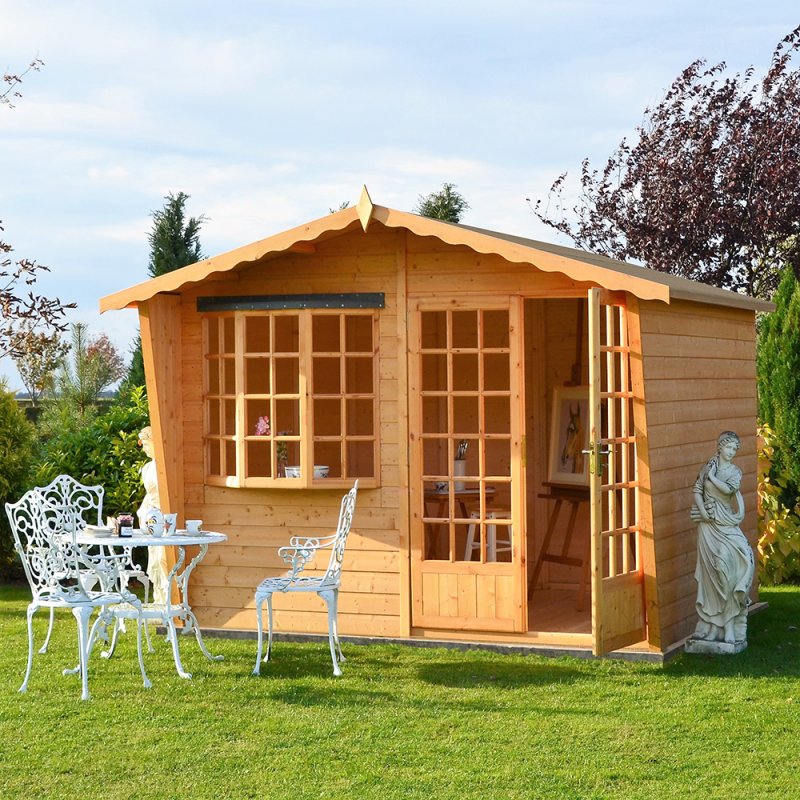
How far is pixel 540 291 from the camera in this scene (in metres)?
7.77

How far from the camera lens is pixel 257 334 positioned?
29.5 ft

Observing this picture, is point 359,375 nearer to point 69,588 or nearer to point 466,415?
point 466,415

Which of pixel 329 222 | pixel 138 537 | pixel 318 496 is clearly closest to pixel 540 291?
pixel 329 222

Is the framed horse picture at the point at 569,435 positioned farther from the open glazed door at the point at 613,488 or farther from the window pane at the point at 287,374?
the window pane at the point at 287,374

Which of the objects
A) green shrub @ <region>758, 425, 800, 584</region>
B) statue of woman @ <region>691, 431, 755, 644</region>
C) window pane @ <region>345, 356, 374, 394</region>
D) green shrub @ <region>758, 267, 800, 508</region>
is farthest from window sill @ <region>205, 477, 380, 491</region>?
green shrub @ <region>758, 267, 800, 508</region>

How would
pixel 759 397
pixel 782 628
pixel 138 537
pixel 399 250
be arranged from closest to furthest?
pixel 138 537 < pixel 399 250 < pixel 782 628 < pixel 759 397

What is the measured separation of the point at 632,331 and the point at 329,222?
1948 mm

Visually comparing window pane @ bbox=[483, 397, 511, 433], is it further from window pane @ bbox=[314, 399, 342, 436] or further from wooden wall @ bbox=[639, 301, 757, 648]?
wooden wall @ bbox=[639, 301, 757, 648]

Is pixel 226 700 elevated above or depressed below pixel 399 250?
below

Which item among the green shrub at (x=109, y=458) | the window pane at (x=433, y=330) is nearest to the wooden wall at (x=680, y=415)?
the window pane at (x=433, y=330)

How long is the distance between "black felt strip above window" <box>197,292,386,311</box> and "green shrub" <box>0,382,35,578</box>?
4031 mm

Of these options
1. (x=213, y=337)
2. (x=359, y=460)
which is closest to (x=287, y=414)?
(x=359, y=460)

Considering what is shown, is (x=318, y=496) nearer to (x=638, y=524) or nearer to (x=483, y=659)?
(x=483, y=659)

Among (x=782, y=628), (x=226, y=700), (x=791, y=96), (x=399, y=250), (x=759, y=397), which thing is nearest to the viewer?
(x=226, y=700)
